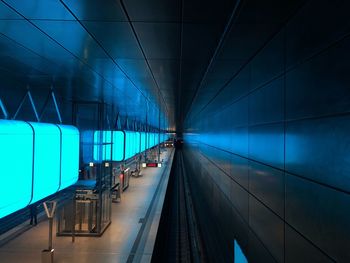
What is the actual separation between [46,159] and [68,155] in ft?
2.27

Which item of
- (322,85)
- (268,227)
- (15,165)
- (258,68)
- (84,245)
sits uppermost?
(258,68)

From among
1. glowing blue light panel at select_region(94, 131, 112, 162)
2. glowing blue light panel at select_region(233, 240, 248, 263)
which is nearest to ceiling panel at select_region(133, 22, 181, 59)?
glowing blue light panel at select_region(233, 240, 248, 263)

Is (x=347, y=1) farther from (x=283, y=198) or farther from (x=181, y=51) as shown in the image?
(x=181, y=51)

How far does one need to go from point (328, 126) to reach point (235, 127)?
3.75m

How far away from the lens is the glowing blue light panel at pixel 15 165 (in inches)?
95.0

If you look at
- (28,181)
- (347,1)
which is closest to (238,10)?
(347,1)

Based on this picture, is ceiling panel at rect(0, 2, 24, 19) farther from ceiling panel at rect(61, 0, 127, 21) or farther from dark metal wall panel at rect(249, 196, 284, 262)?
dark metal wall panel at rect(249, 196, 284, 262)

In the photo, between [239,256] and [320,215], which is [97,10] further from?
[239,256]

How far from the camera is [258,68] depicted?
4.20m

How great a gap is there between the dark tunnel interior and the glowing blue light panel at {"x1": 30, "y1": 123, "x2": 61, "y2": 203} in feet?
3.74

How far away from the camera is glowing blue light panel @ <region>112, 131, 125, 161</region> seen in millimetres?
8203

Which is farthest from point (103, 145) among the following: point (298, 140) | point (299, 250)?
point (299, 250)

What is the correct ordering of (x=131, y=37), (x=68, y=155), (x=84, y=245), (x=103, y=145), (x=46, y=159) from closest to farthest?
(x=46, y=159) → (x=131, y=37) → (x=68, y=155) → (x=84, y=245) → (x=103, y=145)

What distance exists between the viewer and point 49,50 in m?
3.94
